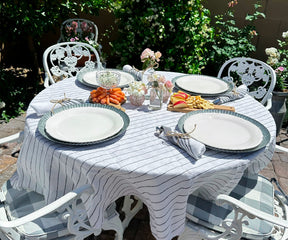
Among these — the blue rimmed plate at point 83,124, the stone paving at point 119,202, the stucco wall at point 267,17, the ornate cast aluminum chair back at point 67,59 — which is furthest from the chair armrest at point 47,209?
the stucco wall at point 267,17

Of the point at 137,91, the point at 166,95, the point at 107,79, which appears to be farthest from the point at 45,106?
the point at 166,95

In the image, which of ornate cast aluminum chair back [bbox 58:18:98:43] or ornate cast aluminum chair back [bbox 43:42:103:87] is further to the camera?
ornate cast aluminum chair back [bbox 58:18:98:43]

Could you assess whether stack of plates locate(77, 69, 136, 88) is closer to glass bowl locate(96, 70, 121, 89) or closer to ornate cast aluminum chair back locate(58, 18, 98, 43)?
glass bowl locate(96, 70, 121, 89)

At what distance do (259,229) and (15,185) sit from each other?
4.70ft

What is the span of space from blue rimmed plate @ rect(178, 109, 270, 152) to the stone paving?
3.51 ft

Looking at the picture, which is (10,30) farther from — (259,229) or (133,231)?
(259,229)

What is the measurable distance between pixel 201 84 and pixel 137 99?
2.08 ft

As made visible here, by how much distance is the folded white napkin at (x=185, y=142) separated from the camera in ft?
4.28

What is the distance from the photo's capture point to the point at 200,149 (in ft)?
4.25

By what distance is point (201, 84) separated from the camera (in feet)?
7.02

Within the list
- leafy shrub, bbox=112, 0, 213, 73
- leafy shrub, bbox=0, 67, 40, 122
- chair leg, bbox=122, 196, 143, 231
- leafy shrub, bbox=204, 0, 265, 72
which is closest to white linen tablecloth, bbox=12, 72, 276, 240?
chair leg, bbox=122, 196, 143, 231

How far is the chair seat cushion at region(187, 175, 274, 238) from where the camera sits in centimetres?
149

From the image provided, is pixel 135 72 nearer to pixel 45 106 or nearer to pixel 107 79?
pixel 107 79

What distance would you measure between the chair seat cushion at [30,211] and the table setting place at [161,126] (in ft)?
1.52
